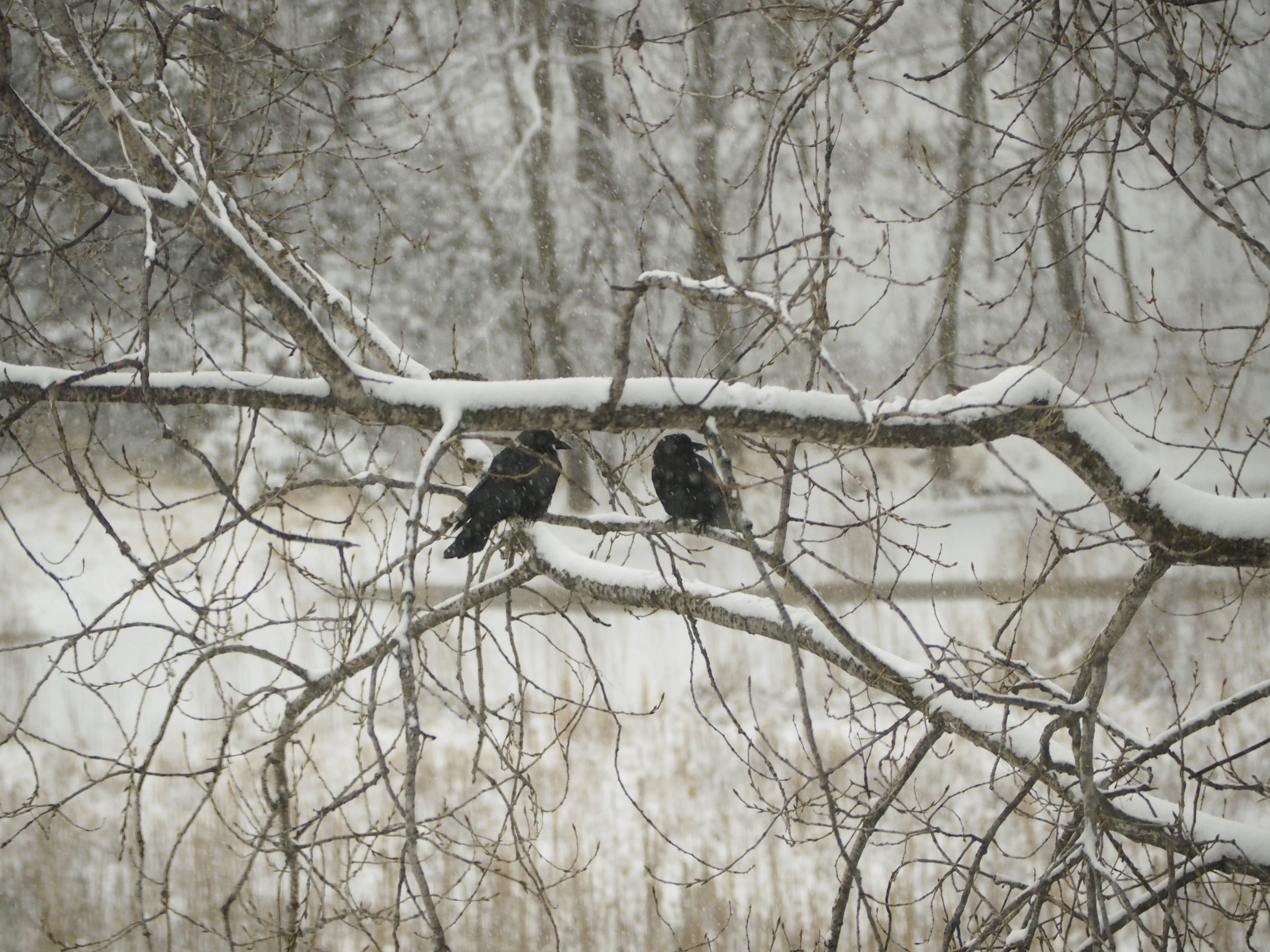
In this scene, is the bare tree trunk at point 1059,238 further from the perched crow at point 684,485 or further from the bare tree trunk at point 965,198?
the perched crow at point 684,485

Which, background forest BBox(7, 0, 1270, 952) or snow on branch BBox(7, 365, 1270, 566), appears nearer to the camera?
snow on branch BBox(7, 365, 1270, 566)

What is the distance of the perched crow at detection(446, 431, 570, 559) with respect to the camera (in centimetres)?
241

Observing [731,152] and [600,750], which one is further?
[731,152]

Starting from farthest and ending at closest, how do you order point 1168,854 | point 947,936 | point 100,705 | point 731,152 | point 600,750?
point 731,152 < point 100,705 < point 600,750 < point 947,936 < point 1168,854

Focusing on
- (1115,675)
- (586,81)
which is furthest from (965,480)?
(586,81)

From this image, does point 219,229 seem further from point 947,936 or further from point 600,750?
point 600,750

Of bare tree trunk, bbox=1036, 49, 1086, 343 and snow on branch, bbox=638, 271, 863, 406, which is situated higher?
bare tree trunk, bbox=1036, 49, 1086, 343

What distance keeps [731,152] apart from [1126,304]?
2.94 m

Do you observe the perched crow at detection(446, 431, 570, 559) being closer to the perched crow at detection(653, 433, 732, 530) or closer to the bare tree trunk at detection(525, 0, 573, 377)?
the perched crow at detection(653, 433, 732, 530)

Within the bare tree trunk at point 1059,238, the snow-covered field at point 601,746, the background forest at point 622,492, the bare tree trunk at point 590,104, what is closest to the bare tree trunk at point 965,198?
the background forest at point 622,492

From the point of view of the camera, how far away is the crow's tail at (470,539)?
2471 mm

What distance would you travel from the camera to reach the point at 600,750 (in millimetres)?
5609

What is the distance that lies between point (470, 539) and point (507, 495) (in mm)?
162

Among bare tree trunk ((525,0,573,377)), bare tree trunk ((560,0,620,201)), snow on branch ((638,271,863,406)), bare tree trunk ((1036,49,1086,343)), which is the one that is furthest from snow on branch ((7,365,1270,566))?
bare tree trunk ((560,0,620,201))
